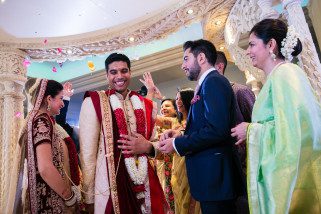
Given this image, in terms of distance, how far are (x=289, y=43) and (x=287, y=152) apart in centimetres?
63

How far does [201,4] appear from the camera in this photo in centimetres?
327

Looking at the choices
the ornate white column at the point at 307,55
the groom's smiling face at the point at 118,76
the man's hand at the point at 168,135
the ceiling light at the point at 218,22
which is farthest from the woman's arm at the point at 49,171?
the ceiling light at the point at 218,22

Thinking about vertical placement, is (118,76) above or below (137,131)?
above

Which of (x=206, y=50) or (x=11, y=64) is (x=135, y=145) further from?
(x=11, y=64)

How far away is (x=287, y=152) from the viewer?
54.1 inches

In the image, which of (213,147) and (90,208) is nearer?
(213,147)

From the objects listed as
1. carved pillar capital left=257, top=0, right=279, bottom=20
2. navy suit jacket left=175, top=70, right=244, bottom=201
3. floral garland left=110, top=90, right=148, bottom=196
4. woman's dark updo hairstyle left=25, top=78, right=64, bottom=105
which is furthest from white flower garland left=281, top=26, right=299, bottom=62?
woman's dark updo hairstyle left=25, top=78, right=64, bottom=105

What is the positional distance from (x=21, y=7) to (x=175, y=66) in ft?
9.60

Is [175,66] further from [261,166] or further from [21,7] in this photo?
[261,166]

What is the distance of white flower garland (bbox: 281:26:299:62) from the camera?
1618mm

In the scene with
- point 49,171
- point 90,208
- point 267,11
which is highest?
point 267,11

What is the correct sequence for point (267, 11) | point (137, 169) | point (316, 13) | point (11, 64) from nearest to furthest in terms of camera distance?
point (137, 169)
point (267, 11)
point (316, 13)
point (11, 64)

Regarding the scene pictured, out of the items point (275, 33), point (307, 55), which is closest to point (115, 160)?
point (275, 33)

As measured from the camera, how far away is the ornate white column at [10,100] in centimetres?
394
